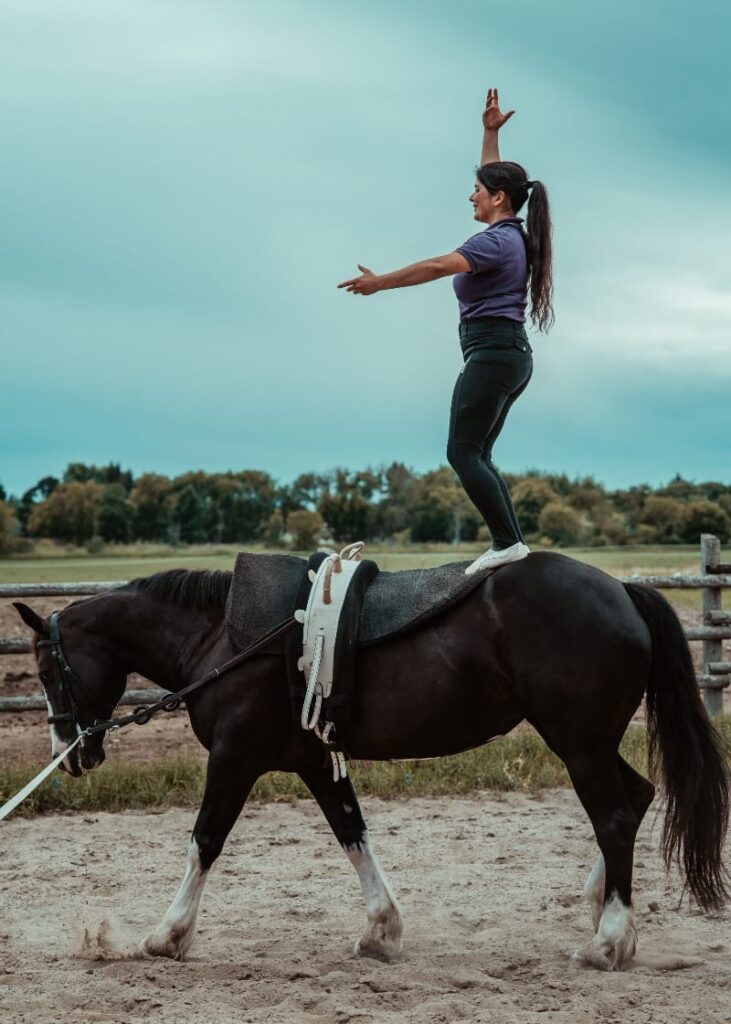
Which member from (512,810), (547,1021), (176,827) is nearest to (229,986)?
(547,1021)

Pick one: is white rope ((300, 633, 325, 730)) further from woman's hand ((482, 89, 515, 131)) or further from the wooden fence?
the wooden fence

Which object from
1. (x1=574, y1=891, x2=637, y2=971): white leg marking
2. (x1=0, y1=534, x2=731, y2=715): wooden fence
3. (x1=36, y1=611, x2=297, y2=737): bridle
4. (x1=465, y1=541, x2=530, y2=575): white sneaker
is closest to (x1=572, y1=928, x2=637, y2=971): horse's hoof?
(x1=574, y1=891, x2=637, y2=971): white leg marking

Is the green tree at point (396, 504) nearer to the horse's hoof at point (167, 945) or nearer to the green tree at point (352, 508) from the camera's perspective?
the green tree at point (352, 508)

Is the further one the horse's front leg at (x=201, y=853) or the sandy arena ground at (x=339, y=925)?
the horse's front leg at (x=201, y=853)

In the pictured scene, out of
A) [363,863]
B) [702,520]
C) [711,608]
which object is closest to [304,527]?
[702,520]

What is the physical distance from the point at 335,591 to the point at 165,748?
20.0 feet

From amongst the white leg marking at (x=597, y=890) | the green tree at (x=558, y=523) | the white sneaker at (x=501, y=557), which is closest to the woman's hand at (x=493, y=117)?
the white sneaker at (x=501, y=557)

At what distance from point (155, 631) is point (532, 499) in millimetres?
17763

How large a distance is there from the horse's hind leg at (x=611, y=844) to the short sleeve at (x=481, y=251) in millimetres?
1924

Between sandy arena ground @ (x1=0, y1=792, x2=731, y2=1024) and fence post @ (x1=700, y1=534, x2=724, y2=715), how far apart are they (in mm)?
3557

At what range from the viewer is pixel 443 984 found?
4.23m

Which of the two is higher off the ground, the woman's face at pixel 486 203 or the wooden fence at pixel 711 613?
the woman's face at pixel 486 203

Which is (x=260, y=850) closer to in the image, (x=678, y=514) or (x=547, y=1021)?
(x=547, y=1021)

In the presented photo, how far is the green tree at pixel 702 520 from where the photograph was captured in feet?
67.6
